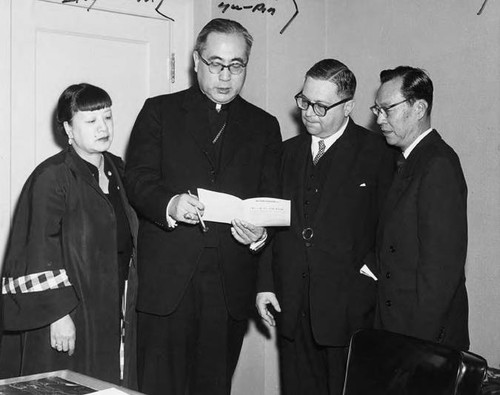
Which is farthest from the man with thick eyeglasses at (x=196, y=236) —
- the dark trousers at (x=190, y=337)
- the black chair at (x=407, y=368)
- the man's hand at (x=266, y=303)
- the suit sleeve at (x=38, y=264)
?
the black chair at (x=407, y=368)

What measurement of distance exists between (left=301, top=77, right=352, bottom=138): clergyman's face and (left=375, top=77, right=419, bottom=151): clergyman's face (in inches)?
6.9

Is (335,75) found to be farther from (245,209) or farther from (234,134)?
(245,209)

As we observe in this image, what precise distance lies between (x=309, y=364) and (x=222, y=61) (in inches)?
51.2

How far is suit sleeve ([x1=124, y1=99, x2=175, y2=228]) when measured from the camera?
269 centimetres

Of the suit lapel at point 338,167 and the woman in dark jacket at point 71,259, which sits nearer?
the woman in dark jacket at point 71,259

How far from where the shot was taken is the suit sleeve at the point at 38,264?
2594 millimetres

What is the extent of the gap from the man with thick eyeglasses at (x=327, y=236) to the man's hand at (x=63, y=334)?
846mm

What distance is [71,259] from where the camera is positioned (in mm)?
2682

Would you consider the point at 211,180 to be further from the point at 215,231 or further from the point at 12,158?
the point at 12,158

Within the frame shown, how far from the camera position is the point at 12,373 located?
2752mm

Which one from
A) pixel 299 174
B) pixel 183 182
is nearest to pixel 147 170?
pixel 183 182

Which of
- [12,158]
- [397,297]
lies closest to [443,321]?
[397,297]

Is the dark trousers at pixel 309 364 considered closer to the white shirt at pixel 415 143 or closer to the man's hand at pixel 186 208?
the man's hand at pixel 186 208
